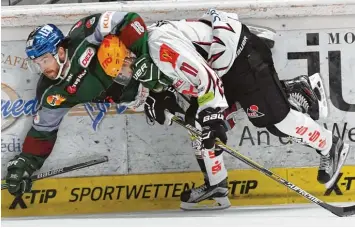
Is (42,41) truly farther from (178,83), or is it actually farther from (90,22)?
(178,83)

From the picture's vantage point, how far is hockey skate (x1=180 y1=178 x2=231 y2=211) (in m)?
3.90

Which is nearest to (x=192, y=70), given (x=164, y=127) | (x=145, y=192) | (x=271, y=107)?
(x=271, y=107)

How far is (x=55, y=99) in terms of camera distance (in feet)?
12.4

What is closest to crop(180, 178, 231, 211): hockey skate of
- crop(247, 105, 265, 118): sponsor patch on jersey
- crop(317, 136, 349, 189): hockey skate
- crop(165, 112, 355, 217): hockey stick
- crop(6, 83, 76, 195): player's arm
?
crop(165, 112, 355, 217): hockey stick

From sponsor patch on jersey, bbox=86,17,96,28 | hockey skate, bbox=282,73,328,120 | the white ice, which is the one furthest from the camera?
hockey skate, bbox=282,73,328,120

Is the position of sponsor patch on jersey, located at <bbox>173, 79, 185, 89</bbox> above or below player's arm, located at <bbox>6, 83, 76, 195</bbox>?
above

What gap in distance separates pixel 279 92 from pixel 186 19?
57 cm

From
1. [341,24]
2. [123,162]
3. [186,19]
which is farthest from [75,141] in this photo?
[341,24]

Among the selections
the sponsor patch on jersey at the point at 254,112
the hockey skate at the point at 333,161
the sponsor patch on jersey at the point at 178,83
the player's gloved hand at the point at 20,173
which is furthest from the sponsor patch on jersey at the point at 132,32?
the hockey skate at the point at 333,161

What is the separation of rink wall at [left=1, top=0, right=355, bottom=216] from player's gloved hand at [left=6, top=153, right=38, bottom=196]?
0.41 ft

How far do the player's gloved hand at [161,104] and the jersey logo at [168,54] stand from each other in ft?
1.09

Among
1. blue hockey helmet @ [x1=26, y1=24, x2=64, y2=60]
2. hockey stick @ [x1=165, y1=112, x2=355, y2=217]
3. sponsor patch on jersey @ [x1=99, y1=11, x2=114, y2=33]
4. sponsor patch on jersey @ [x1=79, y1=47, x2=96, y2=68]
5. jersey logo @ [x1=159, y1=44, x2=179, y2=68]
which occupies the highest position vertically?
sponsor patch on jersey @ [x1=99, y1=11, x2=114, y2=33]

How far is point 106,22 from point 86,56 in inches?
7.9

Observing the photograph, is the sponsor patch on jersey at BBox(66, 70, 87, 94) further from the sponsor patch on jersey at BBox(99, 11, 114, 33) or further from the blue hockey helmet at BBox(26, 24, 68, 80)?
the sponsor patch on jersey at BBox(99, 11, 114, 33)
